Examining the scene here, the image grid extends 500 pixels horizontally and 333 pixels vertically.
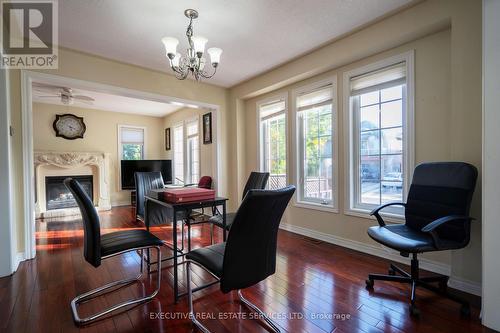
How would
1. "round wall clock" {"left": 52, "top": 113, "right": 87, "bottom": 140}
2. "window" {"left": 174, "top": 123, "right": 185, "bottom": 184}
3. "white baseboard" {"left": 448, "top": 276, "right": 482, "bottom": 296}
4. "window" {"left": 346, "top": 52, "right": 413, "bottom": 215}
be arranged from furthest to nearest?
"window" {"left": 174, "top": 123, "right": 185, "bottom": 184}, "round wall clock" {"left": 52, "top": 113, "right": 87, "bottom": 140}, "window" {"left": 346, "top": 52, "right": 413, "bottom": 215}, "white baseboard" {"left": 448, "top": 276, "right": 482, "bottom": 296}

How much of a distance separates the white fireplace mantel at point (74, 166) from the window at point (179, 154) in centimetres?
168

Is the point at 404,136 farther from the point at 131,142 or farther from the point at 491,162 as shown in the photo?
the point at 131,142

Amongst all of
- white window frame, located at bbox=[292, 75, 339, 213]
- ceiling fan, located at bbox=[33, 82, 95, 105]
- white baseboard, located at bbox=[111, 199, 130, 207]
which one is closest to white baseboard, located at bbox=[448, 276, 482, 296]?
white window frame, located at bbox=[292, 75, 339, 213]

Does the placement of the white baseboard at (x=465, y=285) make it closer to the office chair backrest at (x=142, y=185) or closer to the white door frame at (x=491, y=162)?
the white door frame at (x=491, y=162)

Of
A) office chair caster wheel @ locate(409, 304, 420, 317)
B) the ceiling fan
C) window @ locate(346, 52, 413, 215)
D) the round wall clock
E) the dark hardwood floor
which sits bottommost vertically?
the dark hardwood floor

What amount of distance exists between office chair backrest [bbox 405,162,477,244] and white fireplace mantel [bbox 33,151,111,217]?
251 inches

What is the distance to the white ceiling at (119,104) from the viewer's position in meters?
4.95

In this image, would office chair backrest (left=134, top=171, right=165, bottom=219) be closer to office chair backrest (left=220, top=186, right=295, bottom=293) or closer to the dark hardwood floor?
the dark hardwood floor

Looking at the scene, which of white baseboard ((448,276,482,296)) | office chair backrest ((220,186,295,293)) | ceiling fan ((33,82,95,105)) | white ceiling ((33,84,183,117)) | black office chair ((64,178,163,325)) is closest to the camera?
office chair backrest ((220,186,295,293))

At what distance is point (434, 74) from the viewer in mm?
2281


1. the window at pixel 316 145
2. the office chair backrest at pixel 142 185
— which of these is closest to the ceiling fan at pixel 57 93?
the office chair backrest at pixel 142 185

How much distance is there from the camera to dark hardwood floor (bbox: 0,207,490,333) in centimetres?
157

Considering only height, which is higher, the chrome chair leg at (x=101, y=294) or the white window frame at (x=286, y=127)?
the white window frame at (x=286, y=127)

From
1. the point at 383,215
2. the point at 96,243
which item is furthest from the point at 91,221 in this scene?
the point at 383,215
